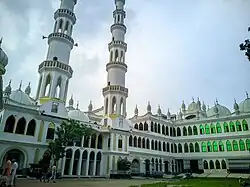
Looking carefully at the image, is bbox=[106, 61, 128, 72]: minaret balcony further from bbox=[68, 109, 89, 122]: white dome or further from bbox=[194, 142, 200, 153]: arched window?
bbox=[194, 142, 200, 153]: arched window

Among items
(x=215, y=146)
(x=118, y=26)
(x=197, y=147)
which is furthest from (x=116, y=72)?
(x=215, y=146)

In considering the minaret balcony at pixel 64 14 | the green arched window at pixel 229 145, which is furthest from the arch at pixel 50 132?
the green arched window at pixel 229 145

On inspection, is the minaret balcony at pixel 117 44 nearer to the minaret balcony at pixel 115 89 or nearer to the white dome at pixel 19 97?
the minaret balcony at pixel 115 89

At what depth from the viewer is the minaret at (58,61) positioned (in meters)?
32.6

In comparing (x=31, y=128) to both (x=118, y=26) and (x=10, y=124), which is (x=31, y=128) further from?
(x=118, y=26)

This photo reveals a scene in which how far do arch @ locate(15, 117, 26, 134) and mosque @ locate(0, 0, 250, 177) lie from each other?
11 cm

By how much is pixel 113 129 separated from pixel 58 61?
1401 centimetres

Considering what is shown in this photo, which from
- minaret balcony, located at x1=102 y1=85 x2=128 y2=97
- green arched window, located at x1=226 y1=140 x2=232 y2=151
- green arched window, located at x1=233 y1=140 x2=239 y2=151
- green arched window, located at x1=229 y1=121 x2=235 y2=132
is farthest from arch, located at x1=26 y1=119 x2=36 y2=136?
green arched window, located at x1=229 y1=121 x2=235 y2=132

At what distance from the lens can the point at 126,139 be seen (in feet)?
120

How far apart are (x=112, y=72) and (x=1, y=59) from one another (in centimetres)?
3047

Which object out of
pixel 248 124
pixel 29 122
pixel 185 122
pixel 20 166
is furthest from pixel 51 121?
pixel 248 124

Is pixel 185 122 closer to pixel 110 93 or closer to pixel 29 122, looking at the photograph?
pixel 110 93

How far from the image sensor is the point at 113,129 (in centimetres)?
3484

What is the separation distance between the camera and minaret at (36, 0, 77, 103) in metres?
32.6
